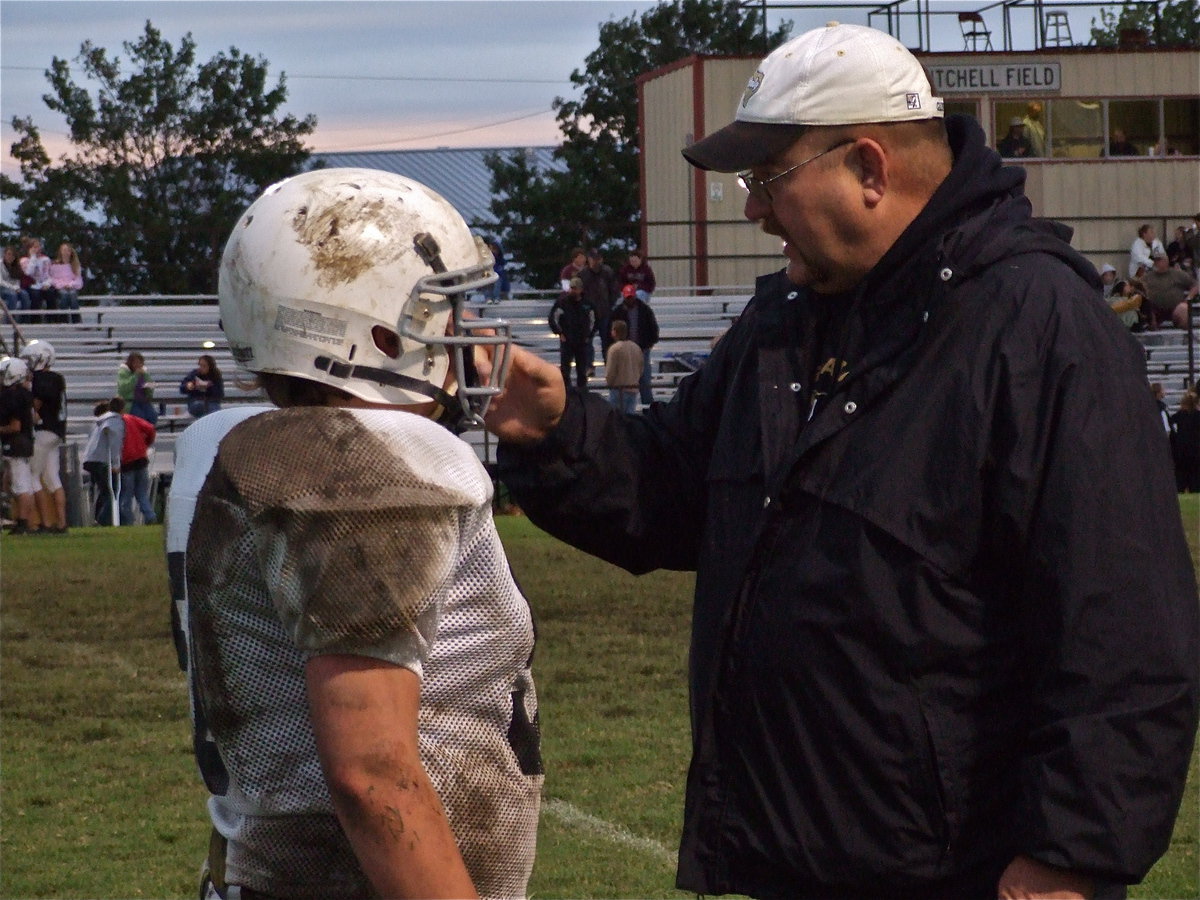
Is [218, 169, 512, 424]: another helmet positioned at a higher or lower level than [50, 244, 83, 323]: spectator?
lower

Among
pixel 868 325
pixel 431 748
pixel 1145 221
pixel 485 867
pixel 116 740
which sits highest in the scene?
pixel 1145 221

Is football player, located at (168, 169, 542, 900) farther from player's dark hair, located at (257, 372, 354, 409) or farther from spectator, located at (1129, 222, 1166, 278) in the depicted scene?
spectator, located at (1129, 222, 1166, 278)

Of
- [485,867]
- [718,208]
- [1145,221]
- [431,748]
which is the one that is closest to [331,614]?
[431,748]

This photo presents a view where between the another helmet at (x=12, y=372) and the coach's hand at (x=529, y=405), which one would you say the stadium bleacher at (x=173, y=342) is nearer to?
the another helmet at (x=12, y=372)

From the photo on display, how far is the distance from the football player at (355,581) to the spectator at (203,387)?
18.0m

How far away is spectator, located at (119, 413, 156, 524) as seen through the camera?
1712cm

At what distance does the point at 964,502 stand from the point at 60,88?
55.3 meters

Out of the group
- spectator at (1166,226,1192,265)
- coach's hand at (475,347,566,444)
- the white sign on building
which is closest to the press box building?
the white sign on building

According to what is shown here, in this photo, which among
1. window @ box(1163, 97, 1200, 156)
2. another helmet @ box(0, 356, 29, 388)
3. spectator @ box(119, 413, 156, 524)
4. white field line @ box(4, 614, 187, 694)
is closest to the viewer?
white field line @ box(4, 614, 187, 694)

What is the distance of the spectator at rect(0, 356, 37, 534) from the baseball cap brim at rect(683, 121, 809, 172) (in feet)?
47.3

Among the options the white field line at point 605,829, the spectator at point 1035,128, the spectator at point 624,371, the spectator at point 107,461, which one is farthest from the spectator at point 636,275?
the white field line at point 605,829

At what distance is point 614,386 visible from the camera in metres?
19.6

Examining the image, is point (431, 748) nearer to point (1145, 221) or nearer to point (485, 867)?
point (485, 867)

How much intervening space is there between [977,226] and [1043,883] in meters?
0.89
